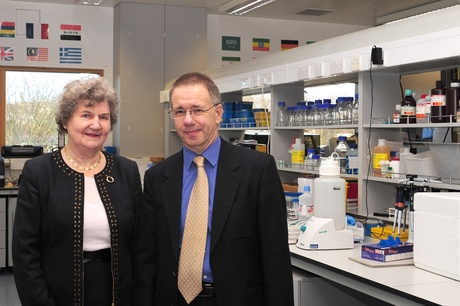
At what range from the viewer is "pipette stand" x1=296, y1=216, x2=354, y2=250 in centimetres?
293

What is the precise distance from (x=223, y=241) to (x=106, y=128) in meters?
0.58

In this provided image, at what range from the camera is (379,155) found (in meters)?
3.53

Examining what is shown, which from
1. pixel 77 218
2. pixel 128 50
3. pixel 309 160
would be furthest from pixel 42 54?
pixel 77 218

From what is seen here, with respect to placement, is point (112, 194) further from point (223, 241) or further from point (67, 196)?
point (223, 241)

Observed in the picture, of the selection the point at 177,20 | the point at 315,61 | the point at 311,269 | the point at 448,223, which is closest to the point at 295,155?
the point at 315,61

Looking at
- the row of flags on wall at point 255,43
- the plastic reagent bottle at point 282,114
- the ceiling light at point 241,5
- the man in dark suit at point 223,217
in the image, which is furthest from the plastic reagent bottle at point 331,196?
the row of flags on wall at point 255,43

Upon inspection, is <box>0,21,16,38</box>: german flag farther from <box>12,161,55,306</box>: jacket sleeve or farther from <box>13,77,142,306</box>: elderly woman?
<box>12,161,55,306</box>: jacket sleeve

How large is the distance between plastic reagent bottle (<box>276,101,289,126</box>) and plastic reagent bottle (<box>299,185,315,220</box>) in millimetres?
1135

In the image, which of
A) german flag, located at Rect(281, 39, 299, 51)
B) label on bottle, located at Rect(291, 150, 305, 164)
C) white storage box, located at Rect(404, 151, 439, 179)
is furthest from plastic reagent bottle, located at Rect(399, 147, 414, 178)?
german flag, located at Rect(281, 39, 299, 51)

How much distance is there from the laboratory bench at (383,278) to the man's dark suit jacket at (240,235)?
1.65ft

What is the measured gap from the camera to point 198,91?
1.91 metres

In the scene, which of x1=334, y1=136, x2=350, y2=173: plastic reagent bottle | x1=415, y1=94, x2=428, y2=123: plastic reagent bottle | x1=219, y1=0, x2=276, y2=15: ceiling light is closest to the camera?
x1=415, y1=94, x2=428, y2=123: plastic reagent bottle

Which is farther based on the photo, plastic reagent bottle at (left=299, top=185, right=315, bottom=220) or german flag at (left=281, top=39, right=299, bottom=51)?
german flag at (left=281, top=39, right=299, bottom=51)

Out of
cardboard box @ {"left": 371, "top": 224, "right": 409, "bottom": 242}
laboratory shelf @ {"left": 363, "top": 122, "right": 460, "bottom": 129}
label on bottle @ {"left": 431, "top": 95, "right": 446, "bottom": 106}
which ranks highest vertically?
label on bottle @ {"left": 431, "top": 95, "right": 446, "bottom": 106}
